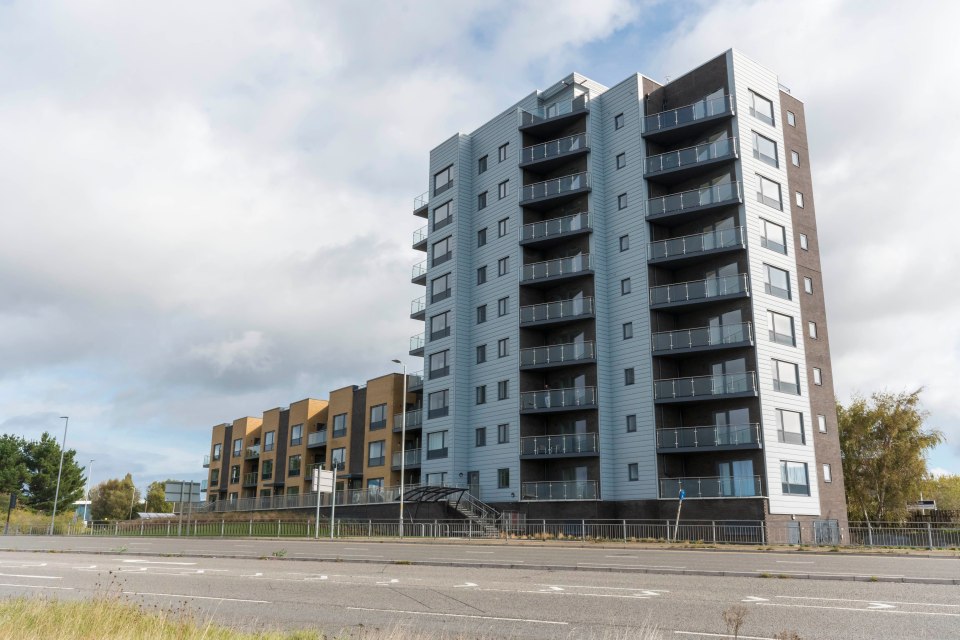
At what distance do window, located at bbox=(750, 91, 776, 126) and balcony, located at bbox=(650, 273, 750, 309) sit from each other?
10608 millimetres

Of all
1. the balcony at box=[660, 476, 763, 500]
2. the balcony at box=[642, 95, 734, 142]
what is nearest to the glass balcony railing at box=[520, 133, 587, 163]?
the balcony at box=[642, 95, 734, 142]

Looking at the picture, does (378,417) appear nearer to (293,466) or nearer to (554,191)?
(293,466)

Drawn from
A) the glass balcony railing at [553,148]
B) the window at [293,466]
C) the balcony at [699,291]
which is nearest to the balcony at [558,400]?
the balcony at [699,291]

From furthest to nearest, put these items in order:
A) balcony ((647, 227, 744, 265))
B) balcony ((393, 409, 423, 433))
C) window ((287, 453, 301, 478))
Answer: window ((287, 453, 301, 478)) → balcony ((393, 409, 423, 433)) → balcony ((647, 227, 744, 265))

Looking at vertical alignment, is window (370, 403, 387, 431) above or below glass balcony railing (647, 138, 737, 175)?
below

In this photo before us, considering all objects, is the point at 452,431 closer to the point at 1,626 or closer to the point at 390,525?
the point at 390,525

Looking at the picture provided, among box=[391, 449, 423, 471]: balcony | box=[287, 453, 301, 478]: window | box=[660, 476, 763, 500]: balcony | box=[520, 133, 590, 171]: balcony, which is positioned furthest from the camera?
box=[287, 453, 301, 478]: window

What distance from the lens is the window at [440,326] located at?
5619 cm

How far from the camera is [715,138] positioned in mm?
47312

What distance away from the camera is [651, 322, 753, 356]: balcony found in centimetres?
4288

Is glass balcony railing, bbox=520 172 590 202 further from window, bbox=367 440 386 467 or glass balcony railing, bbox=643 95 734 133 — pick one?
window, bbox=367 440 386 467

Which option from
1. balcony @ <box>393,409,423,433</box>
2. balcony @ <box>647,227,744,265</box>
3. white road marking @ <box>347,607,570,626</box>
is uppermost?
balcony @ <box>647,227,744,265</box>

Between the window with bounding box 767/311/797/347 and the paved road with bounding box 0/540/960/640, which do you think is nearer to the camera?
the paved road with bounding box 0/540/960/640

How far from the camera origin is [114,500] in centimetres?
10538
